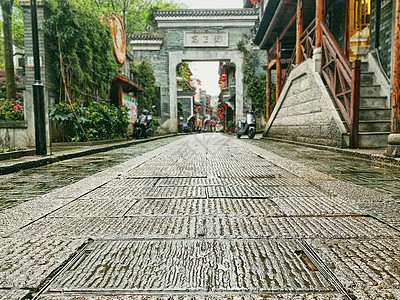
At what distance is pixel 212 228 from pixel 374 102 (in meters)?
6.53

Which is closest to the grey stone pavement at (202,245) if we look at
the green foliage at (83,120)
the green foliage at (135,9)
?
the green foliage at (83,120)

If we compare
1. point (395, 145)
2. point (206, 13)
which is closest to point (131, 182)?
point (395, 145)

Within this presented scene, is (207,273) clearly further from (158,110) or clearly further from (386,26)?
(158,110)

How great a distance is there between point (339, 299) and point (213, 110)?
95.2 meters

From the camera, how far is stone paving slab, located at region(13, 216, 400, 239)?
5.09ft

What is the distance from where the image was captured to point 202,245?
143 cm

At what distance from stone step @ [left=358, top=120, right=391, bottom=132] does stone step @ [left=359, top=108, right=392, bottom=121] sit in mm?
324

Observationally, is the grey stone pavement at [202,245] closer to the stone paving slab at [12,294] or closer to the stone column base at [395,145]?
the stone paving slab at [12,294]

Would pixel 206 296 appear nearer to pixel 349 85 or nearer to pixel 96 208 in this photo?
pixel 96 208

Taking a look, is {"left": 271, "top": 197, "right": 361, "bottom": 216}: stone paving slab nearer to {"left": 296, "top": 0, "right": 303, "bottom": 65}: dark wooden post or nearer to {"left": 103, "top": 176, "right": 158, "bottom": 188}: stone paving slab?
{"left": 103, "top": 176, "right": 158, "bottom": 188}: stone paving slab

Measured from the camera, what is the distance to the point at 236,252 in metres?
1.35

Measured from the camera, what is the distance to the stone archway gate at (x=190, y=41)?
2245cm

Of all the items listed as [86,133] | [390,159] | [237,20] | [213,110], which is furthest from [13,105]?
[213,110]

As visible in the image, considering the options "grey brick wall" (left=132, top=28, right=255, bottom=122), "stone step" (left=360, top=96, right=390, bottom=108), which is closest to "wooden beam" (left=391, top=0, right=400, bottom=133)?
"stone step" (left=360, top=96, right=390, bottom=108)
